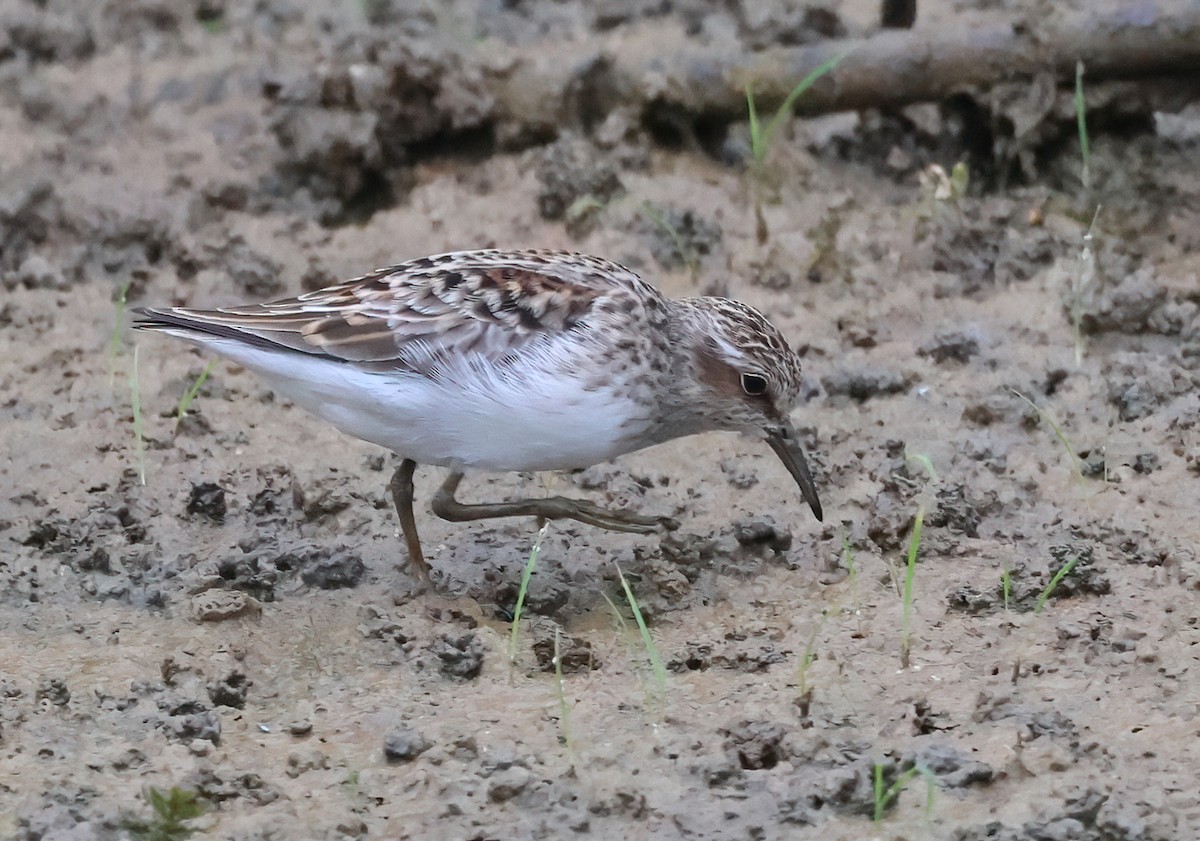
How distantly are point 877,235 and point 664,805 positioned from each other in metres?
3.86

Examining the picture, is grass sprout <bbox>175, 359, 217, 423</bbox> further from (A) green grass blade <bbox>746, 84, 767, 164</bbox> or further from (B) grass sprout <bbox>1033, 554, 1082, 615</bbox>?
(B) grass sprout <bbox>1033, 554, 1082, 615</bbox>

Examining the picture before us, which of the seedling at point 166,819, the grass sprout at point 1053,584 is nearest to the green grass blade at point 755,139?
the grass sprout at point 1053,584

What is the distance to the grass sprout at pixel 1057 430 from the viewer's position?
5.38 meters

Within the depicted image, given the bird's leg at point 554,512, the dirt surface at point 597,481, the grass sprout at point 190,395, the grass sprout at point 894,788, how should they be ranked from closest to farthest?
the grass sprout at point 894,788 < the dirt surface at point 597,481 < the bird's leg at point 554,512 < the grass sprout at point 190,395

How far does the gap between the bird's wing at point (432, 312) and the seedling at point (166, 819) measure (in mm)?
1607

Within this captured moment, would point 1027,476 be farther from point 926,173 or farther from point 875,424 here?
point 926,173

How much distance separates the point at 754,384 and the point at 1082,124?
→ 2668 millimetres

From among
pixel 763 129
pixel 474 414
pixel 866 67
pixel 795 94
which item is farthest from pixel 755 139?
pixel 474 414

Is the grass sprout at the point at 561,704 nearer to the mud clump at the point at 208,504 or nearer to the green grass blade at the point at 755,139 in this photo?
the mud clump at the point at 208,504

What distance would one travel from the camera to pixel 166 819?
367 cm

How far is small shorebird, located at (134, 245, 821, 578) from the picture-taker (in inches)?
187

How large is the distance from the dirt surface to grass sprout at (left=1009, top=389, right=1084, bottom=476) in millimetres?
22

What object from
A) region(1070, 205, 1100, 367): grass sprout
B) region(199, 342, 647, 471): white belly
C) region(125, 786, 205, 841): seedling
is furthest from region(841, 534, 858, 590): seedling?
region(125, 786, 205, 841): seedling

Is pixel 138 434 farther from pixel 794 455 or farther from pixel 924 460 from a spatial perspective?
pixel 924 460
